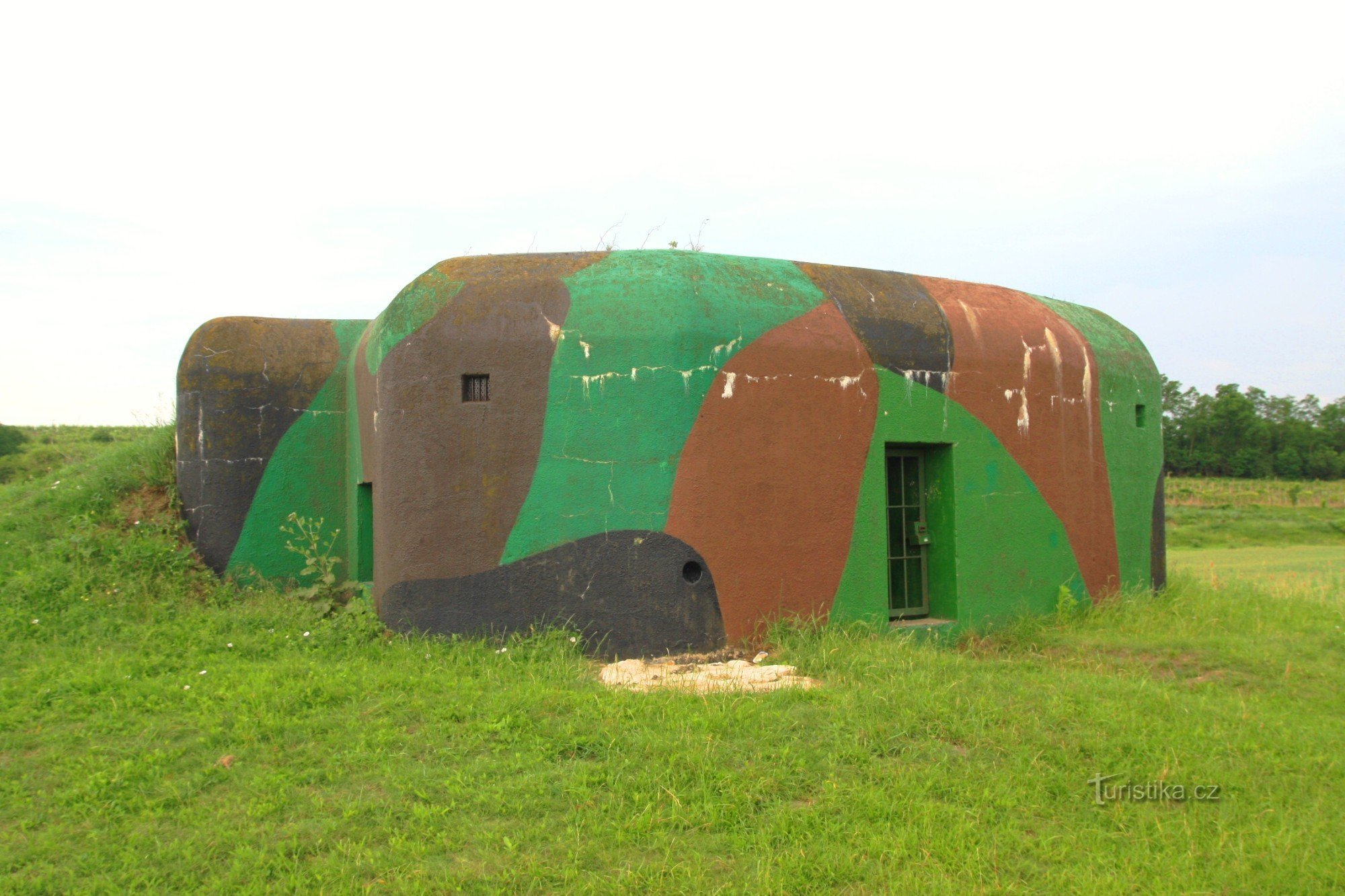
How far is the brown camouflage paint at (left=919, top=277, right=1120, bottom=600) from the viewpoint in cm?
714

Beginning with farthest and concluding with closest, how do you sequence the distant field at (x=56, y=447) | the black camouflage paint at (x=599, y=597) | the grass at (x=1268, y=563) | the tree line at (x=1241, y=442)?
1. the tree line at (x=1241, y=442)
2. the grass at (x=1268, y=563)
3. the distant field at (x=56, y=447)
4. the black camouflage paint at (x=599, y=597)

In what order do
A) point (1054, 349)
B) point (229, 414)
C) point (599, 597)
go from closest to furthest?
point (599, 597) → point (229, 414) → point (1054, 349)

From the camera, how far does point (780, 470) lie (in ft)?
20.5

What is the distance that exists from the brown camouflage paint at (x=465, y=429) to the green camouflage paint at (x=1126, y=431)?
4591mm

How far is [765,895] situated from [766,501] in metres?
3.16

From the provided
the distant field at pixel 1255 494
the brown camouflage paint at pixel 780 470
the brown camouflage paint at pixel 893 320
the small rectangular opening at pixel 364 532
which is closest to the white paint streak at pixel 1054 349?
the brown camouflage paint at pixel 893 320

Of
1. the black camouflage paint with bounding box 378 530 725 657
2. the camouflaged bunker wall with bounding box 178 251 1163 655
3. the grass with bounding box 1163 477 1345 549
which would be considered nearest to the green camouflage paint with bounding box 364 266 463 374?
the camouflaged bunker wall with bounding box 178 251 1163 655

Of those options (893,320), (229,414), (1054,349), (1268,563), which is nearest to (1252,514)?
(1268,563)

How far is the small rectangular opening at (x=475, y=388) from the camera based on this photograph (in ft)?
20.0

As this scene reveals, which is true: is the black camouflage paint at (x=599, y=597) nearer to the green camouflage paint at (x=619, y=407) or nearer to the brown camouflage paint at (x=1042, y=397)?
the green camouflage paint at (x=619, y=407)

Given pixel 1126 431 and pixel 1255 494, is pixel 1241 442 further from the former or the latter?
pixel 1126 431

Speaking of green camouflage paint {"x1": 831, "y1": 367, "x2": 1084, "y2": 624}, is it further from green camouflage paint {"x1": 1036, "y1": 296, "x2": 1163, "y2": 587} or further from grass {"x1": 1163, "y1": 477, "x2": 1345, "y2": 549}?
grass {"x1": 1163, "y1": 477, "x2": 1345, "y2": 549}

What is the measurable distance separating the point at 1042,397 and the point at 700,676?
3.79 metres

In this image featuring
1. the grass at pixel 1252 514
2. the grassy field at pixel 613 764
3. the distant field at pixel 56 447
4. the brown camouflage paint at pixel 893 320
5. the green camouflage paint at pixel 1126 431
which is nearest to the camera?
the grassy field at pixel 613 764
